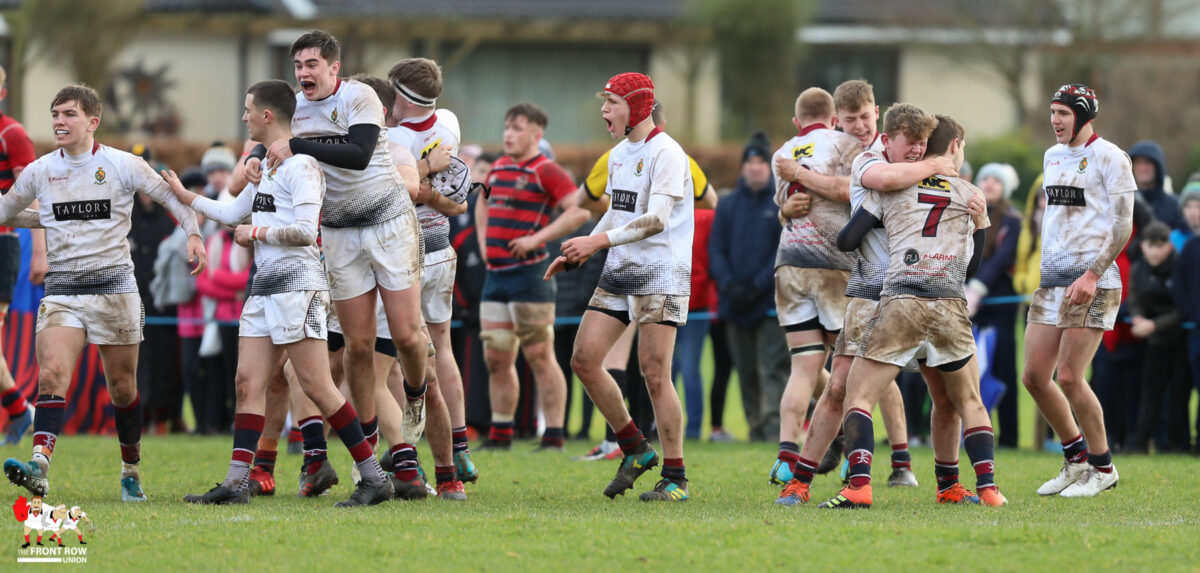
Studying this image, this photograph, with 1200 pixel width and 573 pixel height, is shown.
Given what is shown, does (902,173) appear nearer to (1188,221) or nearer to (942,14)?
(1188,221)

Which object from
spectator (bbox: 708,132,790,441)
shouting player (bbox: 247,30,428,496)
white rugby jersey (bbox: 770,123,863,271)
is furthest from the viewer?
spectator (bbox: 708,132,790,441)

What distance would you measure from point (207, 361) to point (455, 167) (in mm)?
6500

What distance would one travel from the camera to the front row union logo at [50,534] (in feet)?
20.7

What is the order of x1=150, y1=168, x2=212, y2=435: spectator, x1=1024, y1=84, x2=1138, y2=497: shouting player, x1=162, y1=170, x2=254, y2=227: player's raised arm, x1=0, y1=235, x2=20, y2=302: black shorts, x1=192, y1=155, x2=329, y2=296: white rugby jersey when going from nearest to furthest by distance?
x1=192, y1=155, x2=329, y2=296: white rugby jersey → x1=162, y1=170, x2=254, y2=227: player's raised arm → x1=1024, y1=84, x2=1138, y2=497: shouting player → x1=0, y1=235, x2=20, y2=302: black shorts → x1=150, y1=168, x2=212, y2=435: spectator

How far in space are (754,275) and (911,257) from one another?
5.91m

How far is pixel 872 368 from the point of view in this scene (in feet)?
25.6

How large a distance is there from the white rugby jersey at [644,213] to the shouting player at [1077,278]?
2.16m

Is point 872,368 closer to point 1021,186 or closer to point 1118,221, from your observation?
point 1118,221

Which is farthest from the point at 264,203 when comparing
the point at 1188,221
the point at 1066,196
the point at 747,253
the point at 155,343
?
the point at 1188,221

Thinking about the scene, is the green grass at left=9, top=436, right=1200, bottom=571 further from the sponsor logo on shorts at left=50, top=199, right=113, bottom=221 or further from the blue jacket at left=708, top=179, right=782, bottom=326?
the blue jacket at left=708, top=179, right=782, bottom=326

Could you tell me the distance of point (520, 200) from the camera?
38.3 ft

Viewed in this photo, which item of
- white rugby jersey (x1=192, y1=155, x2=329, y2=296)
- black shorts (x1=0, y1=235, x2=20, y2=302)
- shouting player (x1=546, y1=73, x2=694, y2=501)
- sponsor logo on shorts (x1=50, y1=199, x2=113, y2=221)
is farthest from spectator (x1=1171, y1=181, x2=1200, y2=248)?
black shorts (x1=0, y1=235, x2=20, y2=302)

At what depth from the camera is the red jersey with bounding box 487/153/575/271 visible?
1155 centimetres

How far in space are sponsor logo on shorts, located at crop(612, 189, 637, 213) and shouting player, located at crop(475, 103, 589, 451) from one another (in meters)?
2.59
